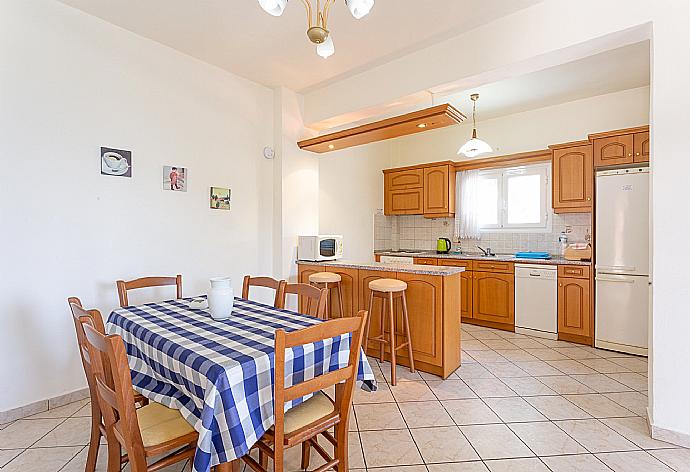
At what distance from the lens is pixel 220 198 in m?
3.44

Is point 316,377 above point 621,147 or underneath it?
underneath

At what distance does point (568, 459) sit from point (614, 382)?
4.52 feet

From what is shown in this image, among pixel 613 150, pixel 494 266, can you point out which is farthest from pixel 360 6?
pixel 494 266

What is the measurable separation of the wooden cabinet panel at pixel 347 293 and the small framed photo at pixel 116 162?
79.0 inches

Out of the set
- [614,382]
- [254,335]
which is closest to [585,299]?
[614,382]

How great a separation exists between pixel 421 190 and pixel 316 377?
4.38 meters

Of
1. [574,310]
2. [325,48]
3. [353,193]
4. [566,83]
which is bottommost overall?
[574,310]

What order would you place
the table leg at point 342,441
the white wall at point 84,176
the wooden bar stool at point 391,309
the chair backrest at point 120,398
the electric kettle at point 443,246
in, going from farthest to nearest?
the electric kettle at point 443,246 < the wooden bar stool at point 391,309 < the white wall at point 84,176 < the table leg at point 342,441 < the chair backrest at point 120,398

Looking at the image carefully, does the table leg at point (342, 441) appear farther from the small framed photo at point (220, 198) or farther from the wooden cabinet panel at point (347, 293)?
the small framed photo at point (220, 198)

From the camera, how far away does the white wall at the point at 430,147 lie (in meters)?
4.04

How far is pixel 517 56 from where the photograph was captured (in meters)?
2.54

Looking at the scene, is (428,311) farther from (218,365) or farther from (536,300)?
(218,365)

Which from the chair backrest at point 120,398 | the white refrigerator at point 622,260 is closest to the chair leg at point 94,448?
the chair backrest at point 120,398

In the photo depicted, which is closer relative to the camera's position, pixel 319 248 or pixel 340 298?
pixel 340 298
